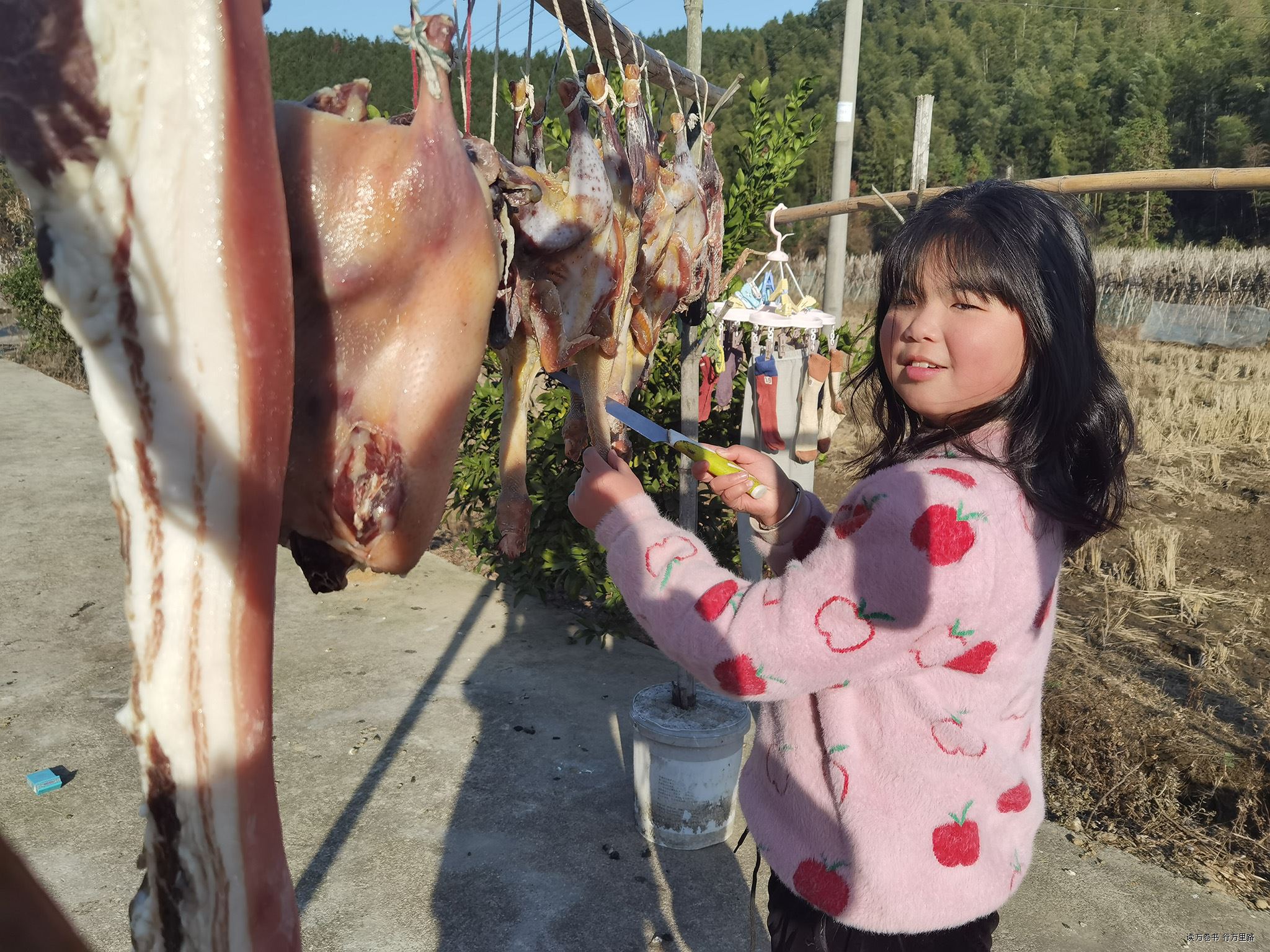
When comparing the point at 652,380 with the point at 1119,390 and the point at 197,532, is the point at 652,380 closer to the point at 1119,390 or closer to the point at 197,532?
the point at 1119,390

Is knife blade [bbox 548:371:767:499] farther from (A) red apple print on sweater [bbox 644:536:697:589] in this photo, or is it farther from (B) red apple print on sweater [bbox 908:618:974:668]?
(B) red apple print on sweater [bbox 908:618:974:668]

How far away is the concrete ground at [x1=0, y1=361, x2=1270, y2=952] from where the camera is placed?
2.89 m

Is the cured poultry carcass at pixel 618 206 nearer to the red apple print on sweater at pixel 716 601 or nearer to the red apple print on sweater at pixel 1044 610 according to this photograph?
the red apple print on sweater at pixel 716 601

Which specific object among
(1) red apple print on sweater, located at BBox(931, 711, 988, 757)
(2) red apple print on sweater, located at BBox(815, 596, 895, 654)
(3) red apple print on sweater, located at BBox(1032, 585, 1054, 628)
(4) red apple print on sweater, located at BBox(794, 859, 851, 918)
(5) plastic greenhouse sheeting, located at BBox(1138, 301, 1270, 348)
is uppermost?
(2) red apple print on sweater, located at BBox(815, 596, 895, 654)

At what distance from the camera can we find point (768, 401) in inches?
163

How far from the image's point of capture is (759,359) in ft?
13.3

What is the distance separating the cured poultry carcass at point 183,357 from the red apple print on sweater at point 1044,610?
110cm

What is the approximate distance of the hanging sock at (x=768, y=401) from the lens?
406cm

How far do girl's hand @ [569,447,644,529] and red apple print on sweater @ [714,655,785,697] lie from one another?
32 centimetres

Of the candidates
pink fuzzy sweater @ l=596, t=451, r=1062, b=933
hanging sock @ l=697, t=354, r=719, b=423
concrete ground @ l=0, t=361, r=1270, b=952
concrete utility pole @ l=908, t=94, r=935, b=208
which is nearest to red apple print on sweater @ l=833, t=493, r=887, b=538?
pink fuzzy sweater @ l=596, t=451, r=1062, b=933

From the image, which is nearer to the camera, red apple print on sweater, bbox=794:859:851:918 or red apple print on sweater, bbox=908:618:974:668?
red apple print on sweater, bbox=908:618:974:668

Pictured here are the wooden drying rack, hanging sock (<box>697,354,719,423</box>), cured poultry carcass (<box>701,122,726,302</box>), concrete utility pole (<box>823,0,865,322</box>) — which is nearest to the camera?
the wooden drying rack

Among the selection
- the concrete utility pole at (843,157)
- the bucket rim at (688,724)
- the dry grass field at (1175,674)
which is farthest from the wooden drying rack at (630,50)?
the dry grass field at (1175,674)

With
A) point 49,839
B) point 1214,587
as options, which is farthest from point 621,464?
point 1214,587
